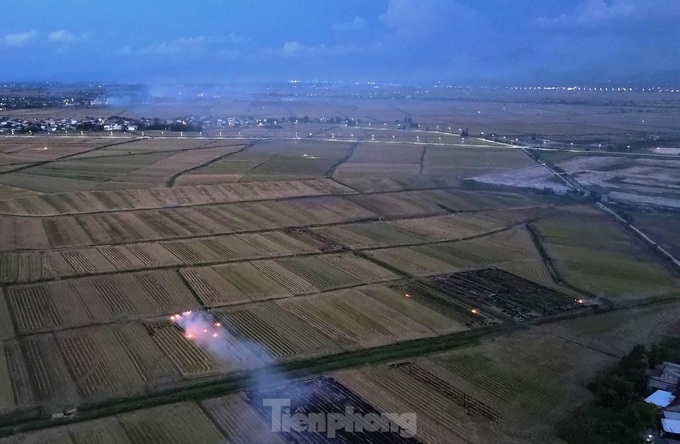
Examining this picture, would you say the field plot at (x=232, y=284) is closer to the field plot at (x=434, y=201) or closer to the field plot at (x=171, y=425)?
the field plot at (x=171, y=425)

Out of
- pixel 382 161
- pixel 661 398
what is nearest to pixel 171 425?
pixel 661 398

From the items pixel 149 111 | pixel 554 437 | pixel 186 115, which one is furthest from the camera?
pixel 149 111

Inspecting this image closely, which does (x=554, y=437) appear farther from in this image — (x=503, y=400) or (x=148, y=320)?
(x=148, y=320)

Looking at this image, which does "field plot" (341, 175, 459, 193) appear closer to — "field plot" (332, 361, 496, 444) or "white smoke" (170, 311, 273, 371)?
"white smoke" (170, 311, 273, 371)

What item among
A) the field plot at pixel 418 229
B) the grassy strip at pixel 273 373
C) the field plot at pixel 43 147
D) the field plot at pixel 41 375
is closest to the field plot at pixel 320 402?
the grassy strip at pixel 273 373

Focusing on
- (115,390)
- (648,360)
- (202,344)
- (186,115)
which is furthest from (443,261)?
(186,115)

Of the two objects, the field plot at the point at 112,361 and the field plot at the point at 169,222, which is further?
the field plot at the point at 169,222
